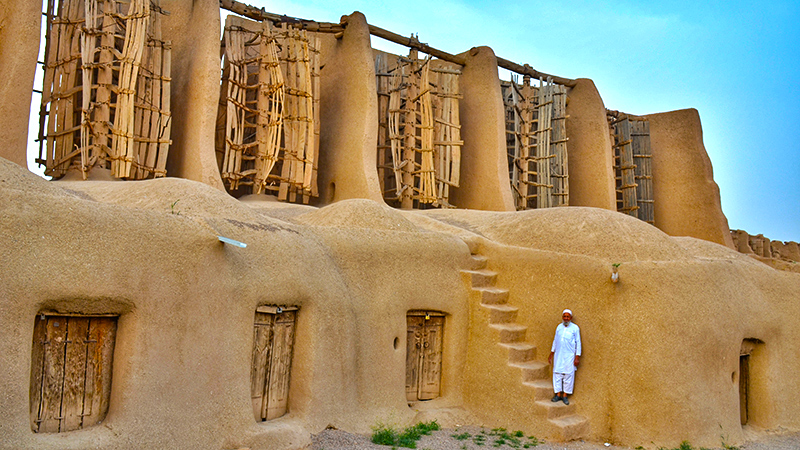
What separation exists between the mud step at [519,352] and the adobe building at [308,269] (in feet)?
A: 0.17

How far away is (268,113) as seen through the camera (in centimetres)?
1441

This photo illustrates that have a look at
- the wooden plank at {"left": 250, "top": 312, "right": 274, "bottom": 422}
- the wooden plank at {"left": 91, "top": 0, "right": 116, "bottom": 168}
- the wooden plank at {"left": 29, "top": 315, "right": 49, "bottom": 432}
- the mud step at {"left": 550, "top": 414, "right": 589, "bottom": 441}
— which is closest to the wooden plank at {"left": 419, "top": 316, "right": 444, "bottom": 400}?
the mud step at {"left": 550, "top": 414, "right": 589, "bottom": 441}

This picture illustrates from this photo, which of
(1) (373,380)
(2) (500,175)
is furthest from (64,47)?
(2) (500,175)

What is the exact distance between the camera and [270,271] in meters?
8.12

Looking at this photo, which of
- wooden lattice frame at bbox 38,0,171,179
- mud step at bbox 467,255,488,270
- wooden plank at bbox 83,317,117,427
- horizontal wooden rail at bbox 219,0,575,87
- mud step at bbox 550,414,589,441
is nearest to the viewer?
wooden plank at bbox 83,317,117,427

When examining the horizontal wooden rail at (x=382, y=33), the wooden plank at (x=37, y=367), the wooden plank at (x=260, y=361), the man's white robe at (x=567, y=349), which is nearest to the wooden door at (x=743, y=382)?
the man's white robe at (x=567, y=349)

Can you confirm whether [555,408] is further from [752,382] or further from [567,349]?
[752,382]

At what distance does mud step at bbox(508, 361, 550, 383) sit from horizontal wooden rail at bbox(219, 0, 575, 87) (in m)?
9.48

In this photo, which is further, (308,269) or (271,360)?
(308,269)

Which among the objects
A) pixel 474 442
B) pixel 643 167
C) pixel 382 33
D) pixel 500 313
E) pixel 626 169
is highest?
pixel 382 33

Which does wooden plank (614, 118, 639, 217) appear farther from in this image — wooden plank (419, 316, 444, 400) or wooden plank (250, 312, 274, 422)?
wooden plank (250, 312, 274, 422)

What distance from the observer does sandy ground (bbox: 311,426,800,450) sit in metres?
8.21

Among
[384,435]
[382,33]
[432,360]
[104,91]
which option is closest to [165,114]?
[104,91]

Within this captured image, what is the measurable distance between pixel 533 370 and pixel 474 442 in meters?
1.44
